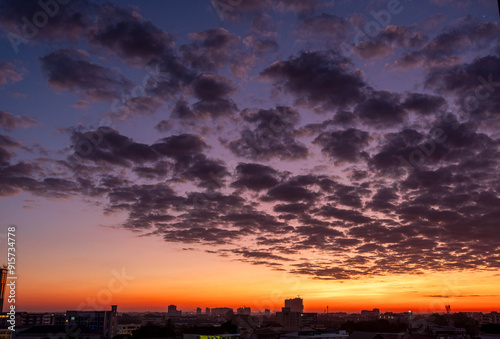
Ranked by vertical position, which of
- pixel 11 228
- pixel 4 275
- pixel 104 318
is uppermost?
pixel 11 228

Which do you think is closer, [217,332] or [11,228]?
[11,228]

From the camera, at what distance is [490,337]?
8844 centimetres

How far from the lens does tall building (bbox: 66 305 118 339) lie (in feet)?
454

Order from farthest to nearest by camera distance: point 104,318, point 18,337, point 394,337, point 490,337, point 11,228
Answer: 1. point 104,318
2. point 18,337
3. point 394,337
4. point 490,337
5. point 11,228

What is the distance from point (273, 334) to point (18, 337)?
212ft

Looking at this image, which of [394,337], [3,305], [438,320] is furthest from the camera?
[438,320]

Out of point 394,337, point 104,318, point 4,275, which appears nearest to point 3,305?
point 4,275

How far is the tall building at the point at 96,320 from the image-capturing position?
5443 inches

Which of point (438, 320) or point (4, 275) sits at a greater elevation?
point (4, 275)

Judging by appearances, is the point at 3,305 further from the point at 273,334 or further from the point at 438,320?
the point at 438,320

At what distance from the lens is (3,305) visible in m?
158

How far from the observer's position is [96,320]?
142m

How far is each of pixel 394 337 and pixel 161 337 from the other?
53898 millimetres

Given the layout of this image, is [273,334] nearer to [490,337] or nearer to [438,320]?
[490,337]
